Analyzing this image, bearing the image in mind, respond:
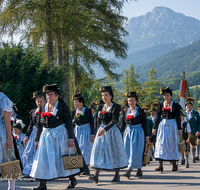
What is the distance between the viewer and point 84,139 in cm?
855

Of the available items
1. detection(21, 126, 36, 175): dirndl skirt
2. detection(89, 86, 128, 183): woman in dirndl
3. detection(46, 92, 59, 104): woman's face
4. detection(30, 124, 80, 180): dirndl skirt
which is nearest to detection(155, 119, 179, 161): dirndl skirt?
detection(89, 86, 128, 183): woman in dirndl

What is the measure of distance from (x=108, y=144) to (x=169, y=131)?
2.59 m

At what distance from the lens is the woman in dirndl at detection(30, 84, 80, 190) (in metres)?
5.28

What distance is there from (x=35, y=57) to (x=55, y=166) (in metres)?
9.51

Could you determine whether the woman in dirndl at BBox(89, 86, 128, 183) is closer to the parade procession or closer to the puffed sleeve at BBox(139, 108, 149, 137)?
the parade procession

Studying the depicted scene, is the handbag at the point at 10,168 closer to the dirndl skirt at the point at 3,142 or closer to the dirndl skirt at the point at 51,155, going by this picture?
the dirndl skirt at the point at 3,142

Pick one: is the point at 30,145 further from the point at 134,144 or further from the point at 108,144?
the point at 134,144

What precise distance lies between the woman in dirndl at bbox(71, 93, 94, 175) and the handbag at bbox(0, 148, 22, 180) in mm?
3777

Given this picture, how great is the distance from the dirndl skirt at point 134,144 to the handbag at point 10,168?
3331 millimetres

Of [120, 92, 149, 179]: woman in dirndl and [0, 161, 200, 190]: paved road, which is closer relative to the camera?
[0, 161, 200, 190]: paved road

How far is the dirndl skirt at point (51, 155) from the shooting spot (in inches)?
207

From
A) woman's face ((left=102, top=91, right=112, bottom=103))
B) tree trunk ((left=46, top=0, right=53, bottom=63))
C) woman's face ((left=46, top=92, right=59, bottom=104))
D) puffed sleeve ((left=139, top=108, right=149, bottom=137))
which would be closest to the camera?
woman's face ((left=46, top=92, right=59, bottom=104))

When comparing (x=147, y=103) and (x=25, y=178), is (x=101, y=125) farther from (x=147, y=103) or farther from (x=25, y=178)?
(x=147, y=103)

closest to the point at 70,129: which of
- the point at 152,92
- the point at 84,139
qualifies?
the point at 84,139
